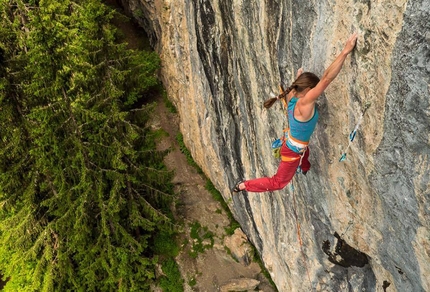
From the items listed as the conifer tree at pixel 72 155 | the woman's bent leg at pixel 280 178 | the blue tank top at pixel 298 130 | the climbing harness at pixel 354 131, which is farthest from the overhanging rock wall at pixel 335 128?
the conifer tree at pixel 72 155

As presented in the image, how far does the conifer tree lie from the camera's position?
10250 mm

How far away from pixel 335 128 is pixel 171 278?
12.1 meters

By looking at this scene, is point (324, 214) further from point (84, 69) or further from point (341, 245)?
point (84, 69)

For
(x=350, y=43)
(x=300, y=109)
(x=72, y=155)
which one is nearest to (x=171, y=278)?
(x=72, y=155)

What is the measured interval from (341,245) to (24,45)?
9.64m

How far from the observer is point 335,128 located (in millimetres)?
6199

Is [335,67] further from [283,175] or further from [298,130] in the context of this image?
[283,175]

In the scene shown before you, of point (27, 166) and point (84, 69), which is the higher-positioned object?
point (84, 69)

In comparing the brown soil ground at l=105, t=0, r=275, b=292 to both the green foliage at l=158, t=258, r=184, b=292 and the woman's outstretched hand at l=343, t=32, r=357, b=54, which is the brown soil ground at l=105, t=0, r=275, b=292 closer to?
the green foliage at l=158, t=258, r=184, b=292

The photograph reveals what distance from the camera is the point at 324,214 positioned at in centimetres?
795

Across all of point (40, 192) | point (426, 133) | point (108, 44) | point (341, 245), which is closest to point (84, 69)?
point (108, 44)

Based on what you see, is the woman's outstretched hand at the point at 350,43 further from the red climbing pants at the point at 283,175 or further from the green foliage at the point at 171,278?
the green foliage at the point at 171,278

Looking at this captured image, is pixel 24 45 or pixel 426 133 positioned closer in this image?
pixel 426 133

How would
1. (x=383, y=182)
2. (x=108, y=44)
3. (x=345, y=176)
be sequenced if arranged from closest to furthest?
(x=383, y=182) → (x=345, y=176) → (x=108, y=44)
